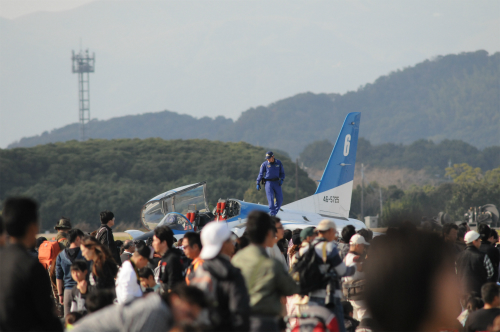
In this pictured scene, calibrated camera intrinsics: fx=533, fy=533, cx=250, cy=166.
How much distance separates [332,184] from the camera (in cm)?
2034

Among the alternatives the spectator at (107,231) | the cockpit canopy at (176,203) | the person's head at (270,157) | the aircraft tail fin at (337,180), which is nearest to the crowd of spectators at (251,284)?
the spectator at (107,231)

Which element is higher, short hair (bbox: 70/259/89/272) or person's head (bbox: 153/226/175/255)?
person's head (bbox: 153/226/175/255)

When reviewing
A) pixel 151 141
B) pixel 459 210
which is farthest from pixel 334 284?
pixel 151 141

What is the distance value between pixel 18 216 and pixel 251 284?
1.92m

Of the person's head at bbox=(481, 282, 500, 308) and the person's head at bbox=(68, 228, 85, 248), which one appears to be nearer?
the person's head at bbox=(481, 282, 500, 308)

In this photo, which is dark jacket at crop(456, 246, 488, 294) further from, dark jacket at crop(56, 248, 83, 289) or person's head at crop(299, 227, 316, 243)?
dark jacket at crop(56, 248, 83, 289)

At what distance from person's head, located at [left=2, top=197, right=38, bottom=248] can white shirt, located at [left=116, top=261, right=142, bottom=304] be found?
2146 mm

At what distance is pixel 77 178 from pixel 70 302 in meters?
69.8

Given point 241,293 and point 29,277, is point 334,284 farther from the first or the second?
point 29,277

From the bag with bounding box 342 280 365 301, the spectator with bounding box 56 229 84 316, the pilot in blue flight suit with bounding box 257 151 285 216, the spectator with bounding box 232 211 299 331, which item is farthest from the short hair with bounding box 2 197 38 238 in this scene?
the pilot in blue flight suit with bounding box 257 151 285 216

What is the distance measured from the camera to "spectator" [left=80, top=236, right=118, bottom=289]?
6.29 m

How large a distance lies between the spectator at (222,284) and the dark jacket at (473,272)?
451 cm

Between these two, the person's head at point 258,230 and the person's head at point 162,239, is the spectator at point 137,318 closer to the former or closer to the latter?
the person's head at point 258,230

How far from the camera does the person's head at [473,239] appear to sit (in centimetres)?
758
